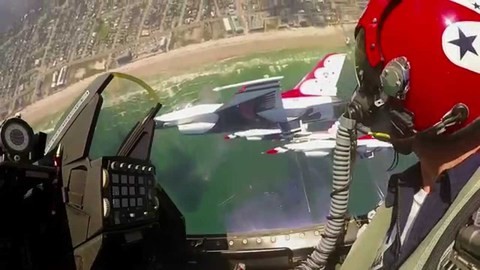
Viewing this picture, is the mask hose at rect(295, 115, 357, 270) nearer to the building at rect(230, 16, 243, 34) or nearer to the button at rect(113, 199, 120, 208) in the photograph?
the button at rect(113, 199, 120, 208)

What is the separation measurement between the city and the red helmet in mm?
801

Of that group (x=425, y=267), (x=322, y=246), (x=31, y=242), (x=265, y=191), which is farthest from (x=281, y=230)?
(x=425, y=267)

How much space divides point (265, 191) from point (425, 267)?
32.7 inches

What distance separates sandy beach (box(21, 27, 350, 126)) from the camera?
1938 mm

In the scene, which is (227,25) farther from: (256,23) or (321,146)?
(321,146)

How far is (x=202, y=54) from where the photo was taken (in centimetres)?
202

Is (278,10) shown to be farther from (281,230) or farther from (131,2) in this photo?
(281,230)

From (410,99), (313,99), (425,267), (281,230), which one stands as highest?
(410,99)

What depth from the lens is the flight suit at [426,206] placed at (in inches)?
44.3

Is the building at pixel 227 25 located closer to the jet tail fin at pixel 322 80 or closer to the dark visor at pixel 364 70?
the jet tail fin at pixel 322 80

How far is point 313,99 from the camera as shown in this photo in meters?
1.97

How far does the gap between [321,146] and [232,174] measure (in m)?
0.23

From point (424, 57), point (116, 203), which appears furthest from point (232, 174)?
point (424, 57)

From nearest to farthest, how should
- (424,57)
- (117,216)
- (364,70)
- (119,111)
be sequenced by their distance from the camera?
(424,57)
(364,70)
(117,216)
(119,111)
